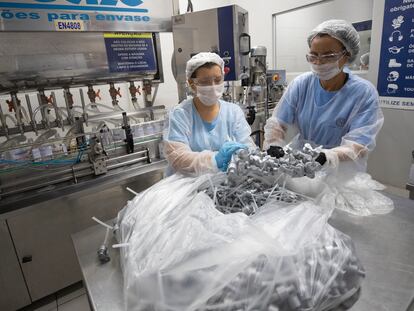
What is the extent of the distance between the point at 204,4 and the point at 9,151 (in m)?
3.24

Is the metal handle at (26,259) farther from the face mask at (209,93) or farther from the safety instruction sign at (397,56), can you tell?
the safety instruction sign at (397,56)

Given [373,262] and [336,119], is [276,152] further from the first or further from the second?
[336,119]

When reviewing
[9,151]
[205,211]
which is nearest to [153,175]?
[9,151]

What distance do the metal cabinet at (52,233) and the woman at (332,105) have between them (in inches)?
45.3

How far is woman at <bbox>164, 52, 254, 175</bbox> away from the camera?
1311mm

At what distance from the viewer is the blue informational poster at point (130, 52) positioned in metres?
2.06

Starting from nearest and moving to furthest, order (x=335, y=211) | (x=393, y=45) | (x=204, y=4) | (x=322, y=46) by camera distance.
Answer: (x=335, y=211)
(x=322, y=46)
(x=393, y=45)
(x=204, y=4)

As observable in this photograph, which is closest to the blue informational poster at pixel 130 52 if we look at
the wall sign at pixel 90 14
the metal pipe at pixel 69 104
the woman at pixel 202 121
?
the wall sign at pixel 90 14

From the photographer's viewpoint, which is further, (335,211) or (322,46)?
(322,46)

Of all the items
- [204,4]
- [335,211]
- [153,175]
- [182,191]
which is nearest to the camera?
[182,191]

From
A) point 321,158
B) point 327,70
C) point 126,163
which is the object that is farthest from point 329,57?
point 126,163

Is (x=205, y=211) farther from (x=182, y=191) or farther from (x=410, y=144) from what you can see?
(x=410, y=144)

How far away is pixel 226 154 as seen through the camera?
3.52 feet

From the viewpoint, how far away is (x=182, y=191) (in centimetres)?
95
